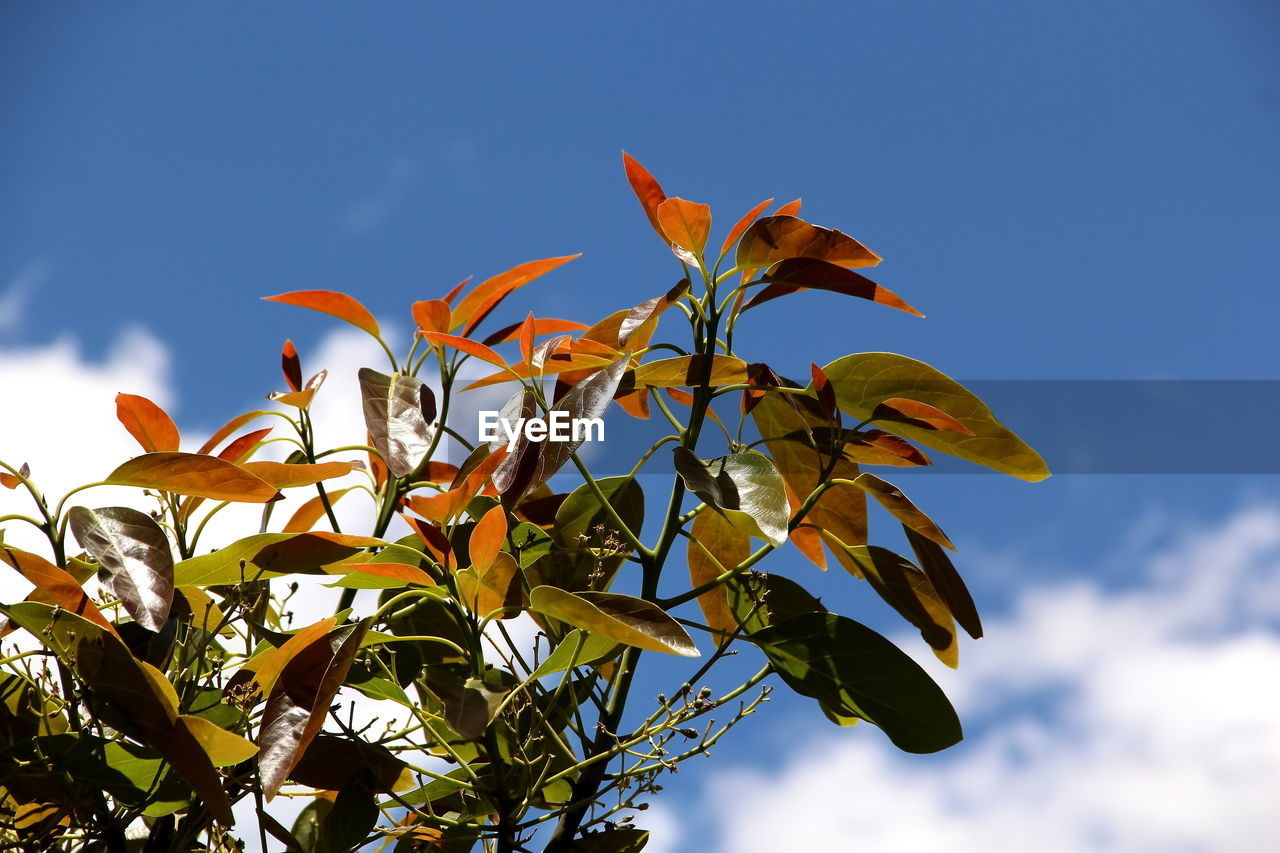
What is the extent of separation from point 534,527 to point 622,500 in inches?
3.3

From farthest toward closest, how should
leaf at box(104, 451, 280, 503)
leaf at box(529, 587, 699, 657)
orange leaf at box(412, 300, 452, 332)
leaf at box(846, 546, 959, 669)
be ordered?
1. orange leaf at box(412, 300, 452, 332)
2. leaf at box(846, 546, 959, 669)
3. leaf at box(104, 451, 280, 503)
4. leaf at box(529, 587, 699, 657)

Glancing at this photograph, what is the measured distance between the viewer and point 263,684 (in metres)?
0.75

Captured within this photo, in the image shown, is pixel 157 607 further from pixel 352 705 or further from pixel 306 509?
pixel 306 509

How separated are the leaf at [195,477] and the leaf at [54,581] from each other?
0.08 meters

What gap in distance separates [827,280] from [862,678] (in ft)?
1.01

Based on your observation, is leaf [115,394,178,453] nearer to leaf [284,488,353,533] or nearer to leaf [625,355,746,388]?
leaf [284,488,353,533]

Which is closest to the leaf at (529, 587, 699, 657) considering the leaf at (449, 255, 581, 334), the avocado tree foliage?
the avocado tree foliage

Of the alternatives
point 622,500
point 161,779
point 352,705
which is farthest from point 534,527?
point 161,779

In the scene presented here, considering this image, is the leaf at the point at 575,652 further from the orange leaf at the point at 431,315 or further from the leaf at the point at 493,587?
the orange leaf at the point at 431,315

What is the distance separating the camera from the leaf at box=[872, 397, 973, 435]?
82 cm

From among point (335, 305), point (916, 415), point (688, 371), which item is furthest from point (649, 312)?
point (335, 305)

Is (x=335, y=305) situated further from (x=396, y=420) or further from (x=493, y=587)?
(x=493, y=587)

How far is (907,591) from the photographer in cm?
87

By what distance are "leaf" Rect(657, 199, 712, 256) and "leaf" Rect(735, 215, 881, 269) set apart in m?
0.04
